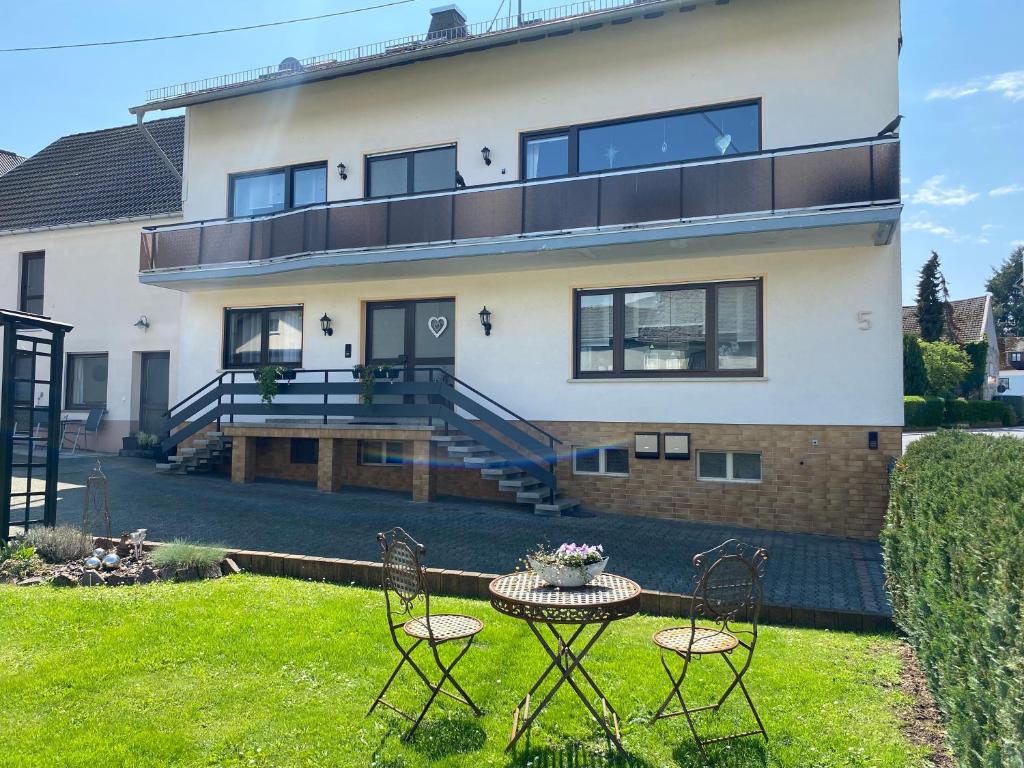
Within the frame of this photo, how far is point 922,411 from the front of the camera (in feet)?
110

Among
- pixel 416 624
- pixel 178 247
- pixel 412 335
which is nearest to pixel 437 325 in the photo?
pixel 412 335

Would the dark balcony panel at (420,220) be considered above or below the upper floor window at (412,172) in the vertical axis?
below

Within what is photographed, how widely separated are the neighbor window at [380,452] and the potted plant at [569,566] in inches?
402

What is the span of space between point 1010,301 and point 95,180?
313 ft

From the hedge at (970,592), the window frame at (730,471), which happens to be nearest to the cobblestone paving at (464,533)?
the window frame at (730,471)

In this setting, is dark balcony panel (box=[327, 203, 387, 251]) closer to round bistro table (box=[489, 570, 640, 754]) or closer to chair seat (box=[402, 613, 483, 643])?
chair seat (box=[402, 613, 483, 643])

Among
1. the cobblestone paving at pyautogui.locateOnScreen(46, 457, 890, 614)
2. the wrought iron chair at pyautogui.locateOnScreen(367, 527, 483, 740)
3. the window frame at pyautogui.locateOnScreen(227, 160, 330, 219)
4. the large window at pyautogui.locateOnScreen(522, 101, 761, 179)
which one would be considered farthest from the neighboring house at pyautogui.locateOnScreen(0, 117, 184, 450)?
the wrought iron chair at pyautogui.locateOnScreen(367, 527, 483, 740)

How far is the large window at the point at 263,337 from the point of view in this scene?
15.8 meters

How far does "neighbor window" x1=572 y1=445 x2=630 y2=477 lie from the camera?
12586mm

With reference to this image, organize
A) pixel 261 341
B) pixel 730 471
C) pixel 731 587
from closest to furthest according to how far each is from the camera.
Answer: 1. pixel 731 587
2. pixel 730 471
3. pixel 261 341

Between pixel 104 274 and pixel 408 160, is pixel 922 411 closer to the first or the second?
pixel 408 160

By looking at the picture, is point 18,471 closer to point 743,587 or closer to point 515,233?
point 515,233

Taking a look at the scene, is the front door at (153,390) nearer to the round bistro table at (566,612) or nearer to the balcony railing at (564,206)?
the balcony railing at (564,206)

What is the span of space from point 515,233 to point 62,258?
46.3 ft
